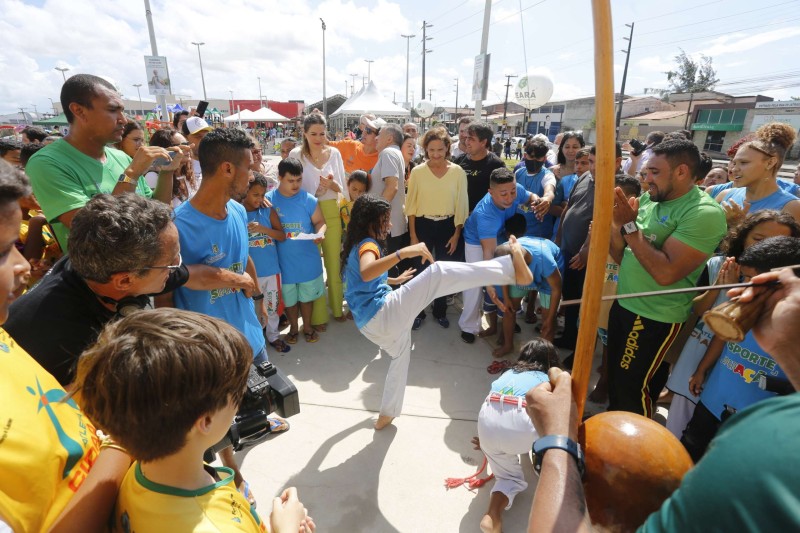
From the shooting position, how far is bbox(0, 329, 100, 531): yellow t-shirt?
765 millimetres

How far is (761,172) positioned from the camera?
283cm

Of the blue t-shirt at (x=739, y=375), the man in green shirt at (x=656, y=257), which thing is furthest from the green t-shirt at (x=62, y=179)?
the blue t-shirt at (x=739, y=375)

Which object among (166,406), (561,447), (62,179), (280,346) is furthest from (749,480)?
(280,346)

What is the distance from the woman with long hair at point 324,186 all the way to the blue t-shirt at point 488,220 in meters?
1.48

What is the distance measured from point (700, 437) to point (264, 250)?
3653mm

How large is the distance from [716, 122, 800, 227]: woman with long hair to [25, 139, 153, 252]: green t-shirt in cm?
432

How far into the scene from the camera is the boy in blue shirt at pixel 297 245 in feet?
12.5

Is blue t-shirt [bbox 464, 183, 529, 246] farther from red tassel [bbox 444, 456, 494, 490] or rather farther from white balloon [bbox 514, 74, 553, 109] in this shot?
white balloon [bbox 514, 74, 553, 109]

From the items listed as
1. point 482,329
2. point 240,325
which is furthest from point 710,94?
point 240,325

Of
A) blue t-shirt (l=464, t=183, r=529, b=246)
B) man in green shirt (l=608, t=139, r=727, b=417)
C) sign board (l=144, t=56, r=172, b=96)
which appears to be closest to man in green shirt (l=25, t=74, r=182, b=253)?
blue t-shirt (l=464, t=183, r=529, b=246)

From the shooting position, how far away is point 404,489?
2.41 meters

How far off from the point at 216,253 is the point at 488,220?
258cm

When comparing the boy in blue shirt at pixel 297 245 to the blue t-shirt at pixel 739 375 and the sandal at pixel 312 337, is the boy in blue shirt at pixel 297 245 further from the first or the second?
the blue t-shirt at pixel 739 375

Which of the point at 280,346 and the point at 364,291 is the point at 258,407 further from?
the point at 280,346
